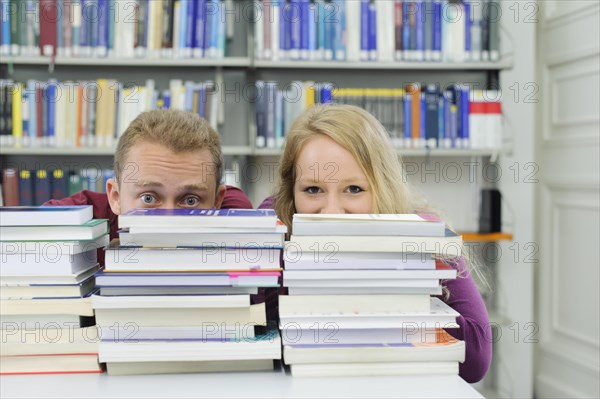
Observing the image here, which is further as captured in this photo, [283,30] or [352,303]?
[283,30]

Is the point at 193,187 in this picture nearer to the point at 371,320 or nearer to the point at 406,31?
the point at 371,320

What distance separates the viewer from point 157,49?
3.07 metres

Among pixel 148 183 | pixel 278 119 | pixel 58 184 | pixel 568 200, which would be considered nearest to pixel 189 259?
pixel 148 183

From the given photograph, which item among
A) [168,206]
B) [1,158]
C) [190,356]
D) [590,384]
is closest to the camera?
[190,356]

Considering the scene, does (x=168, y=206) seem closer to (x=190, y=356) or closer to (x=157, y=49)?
(x=190, y=356)

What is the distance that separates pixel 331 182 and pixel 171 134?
1.12ft

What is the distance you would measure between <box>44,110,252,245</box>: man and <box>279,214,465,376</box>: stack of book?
44cm

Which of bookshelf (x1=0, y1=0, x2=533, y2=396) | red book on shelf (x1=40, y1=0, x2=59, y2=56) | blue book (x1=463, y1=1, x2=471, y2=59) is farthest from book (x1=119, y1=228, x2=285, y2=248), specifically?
blue book (x1=463, y1=1, x2=471, y2=59)

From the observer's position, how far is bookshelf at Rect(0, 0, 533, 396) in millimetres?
3141

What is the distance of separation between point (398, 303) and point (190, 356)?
274mm

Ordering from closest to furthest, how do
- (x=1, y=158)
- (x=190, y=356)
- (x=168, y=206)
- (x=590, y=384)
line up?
(x=190, y=356) < (x=168, y=206) < (x=590, y=384) < (x=1, y=158)

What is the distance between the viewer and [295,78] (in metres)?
3.43

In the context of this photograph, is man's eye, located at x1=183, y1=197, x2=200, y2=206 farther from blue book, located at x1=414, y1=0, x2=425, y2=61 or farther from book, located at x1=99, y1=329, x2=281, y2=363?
blue book, located at x1=414, y1=0, x2=425, y2=61

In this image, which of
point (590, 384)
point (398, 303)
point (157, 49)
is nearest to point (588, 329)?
point (590, 384)
